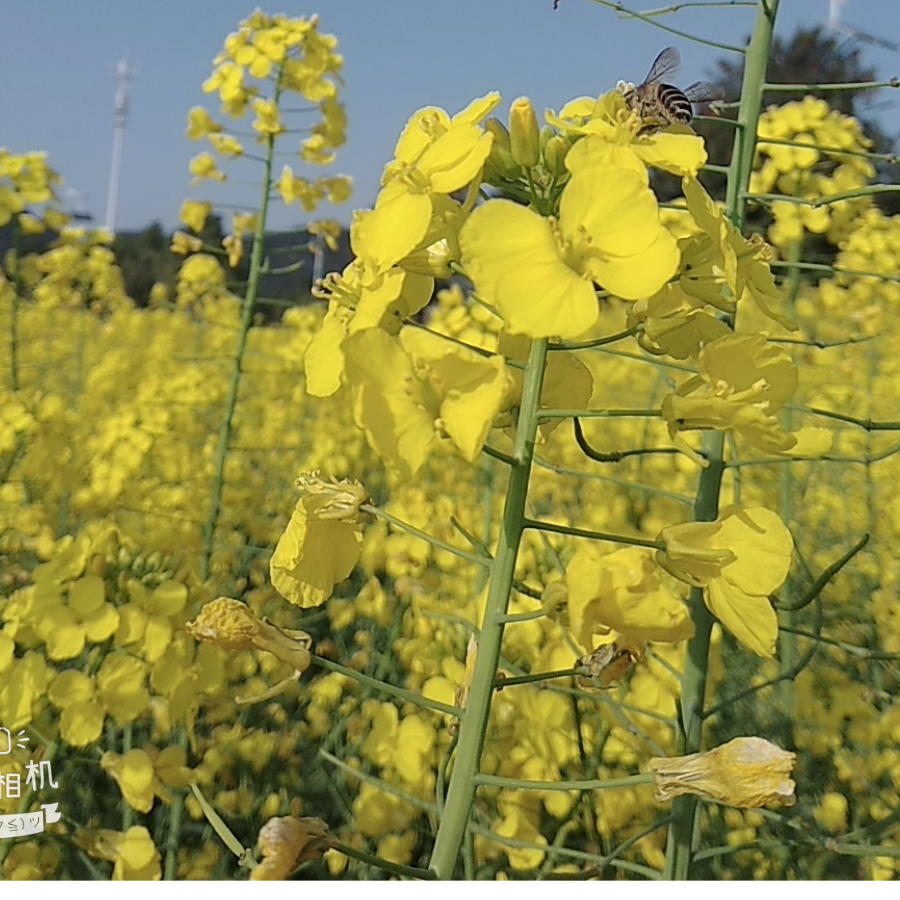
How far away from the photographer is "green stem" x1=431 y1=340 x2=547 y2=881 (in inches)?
23.6

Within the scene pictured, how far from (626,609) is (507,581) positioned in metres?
0.08

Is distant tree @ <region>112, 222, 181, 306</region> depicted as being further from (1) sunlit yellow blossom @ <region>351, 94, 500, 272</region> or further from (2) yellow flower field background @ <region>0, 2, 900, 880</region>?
(1) sunlit yellow blossom @ <region>351, 94, 500, 272</region>

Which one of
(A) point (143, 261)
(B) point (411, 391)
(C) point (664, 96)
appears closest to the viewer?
(B) point (411, 391)

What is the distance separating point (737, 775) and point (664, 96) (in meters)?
0.59

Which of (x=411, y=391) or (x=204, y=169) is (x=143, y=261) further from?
(x=411, y=391)

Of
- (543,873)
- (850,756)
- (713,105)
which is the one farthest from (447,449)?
(850,756)

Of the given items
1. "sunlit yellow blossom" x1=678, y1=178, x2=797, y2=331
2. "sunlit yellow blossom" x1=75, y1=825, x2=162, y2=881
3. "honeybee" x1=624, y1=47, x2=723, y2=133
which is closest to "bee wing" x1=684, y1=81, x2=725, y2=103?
"honeybee" x1=624, y1=47, x2=723, y2=133

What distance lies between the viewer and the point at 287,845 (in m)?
0.61

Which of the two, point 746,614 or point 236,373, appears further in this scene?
point 236,373

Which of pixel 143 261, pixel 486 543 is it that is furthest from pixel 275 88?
pixel 143 261

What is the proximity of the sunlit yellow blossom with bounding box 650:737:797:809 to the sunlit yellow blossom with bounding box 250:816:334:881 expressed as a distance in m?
0.24

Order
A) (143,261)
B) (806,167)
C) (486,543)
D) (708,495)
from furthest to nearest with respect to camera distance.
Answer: (143,261) → (806,167) → (486,543) → (708,495)

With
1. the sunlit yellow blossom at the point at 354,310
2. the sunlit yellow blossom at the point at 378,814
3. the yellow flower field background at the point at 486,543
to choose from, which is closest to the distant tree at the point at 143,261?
the yellow flower field background at the point at 486,543
